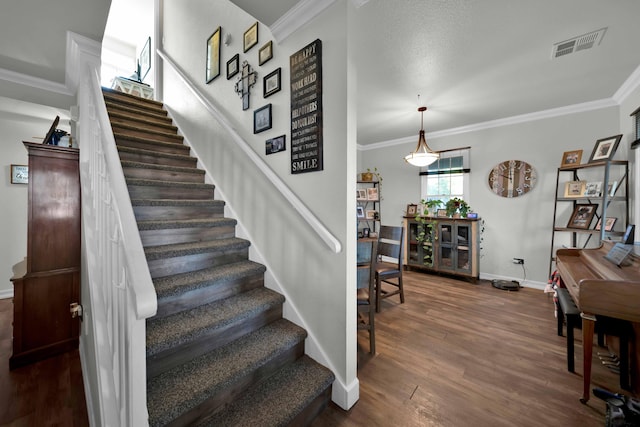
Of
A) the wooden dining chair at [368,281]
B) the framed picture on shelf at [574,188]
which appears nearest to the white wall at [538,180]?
the framed picture on shelf at [574,188]

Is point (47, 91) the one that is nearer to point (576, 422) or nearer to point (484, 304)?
point (576, 422)

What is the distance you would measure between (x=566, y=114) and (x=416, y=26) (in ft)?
9.92

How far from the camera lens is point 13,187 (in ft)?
10.3

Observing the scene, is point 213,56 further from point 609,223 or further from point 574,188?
point 609,223

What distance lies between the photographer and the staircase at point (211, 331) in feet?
3.77

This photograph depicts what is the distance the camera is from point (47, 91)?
2.49 meters

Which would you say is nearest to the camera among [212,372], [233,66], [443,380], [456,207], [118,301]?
[118,301]

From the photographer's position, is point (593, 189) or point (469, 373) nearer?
point (469, 373)

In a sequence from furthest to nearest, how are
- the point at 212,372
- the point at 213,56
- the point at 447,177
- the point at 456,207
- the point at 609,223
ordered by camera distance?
the point at 447,177 < the point at 456,207 < the point at 609,223 < the point at 213,56 < the point at 212,372

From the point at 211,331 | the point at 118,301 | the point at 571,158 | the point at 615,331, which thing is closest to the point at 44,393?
the point at 211,331

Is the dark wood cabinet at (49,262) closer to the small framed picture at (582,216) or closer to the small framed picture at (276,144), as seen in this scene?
the small framed picture at (276,144)

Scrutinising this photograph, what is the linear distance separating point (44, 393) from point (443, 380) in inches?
105

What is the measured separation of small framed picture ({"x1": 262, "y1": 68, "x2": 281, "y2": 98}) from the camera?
71.5 inches

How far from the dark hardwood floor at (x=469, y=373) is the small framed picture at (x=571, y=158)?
189 cm
